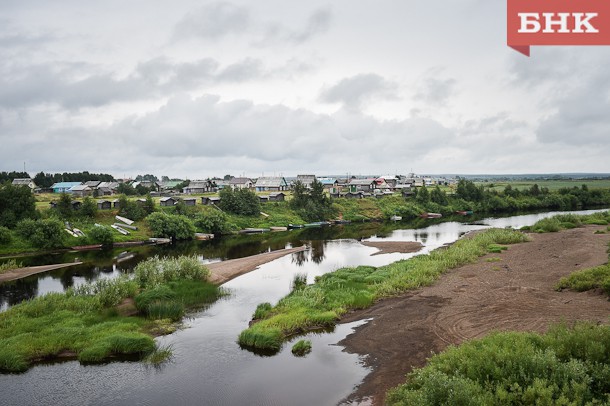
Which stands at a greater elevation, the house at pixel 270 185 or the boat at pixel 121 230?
the house at pixel 270 185

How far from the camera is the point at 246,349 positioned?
973 inches

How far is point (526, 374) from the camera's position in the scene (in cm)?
1405

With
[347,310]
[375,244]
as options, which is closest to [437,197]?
[375,244]

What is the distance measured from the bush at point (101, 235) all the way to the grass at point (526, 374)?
63454 millimetres

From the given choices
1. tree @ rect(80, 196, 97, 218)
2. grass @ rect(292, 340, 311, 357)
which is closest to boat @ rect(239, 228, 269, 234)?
tree @ rect(80, 196, 97, 218)

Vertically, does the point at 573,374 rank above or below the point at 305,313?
above

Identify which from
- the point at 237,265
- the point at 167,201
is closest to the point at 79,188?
the point at 167,201

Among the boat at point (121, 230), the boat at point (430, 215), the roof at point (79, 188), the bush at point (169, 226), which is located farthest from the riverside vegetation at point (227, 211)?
the roof at point (79, 188)

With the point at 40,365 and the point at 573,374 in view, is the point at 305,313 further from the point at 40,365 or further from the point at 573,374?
the point at 573,374

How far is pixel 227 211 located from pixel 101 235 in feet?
105

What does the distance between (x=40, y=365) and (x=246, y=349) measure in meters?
11.4

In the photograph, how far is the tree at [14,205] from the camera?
66.5m

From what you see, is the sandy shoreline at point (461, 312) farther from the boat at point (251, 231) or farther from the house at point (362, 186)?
the house at point (362, 186)

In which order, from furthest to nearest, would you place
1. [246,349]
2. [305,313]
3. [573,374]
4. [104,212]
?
[104,212]
[305,313]
[246,349]
[573,374]
